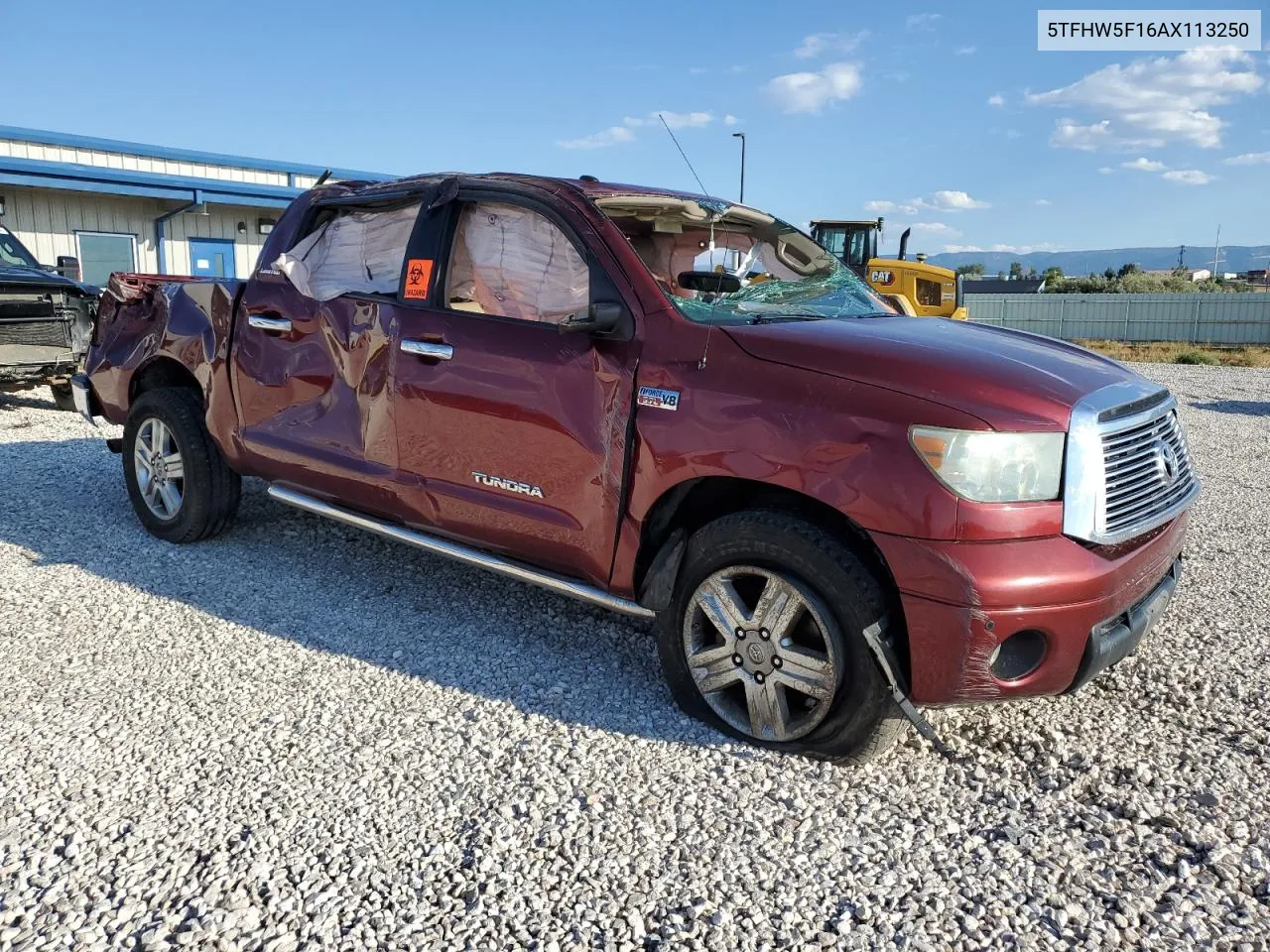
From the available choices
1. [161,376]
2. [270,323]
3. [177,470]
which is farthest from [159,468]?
[270,323]

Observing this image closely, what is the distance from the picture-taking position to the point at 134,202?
57.4 ft

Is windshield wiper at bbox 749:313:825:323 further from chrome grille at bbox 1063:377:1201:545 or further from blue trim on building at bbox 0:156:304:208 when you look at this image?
blue trim on building at bbox 0:156:304:208

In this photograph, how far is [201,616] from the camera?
4395 mm

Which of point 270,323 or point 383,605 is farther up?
point 270,323

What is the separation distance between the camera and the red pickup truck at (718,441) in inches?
111

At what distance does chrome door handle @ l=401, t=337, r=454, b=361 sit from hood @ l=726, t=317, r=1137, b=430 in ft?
4.12

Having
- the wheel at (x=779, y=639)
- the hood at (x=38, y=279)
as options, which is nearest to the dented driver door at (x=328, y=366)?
the wheel at (x=779, y=639)

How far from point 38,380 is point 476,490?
8.77 meters

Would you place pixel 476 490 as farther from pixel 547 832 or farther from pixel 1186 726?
pixel 1186 726

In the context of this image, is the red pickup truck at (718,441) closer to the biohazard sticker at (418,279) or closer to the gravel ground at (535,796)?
the biohazard sticker at (418,279)

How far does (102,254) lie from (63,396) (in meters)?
7.89

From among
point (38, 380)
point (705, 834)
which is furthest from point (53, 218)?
point (705, 834)

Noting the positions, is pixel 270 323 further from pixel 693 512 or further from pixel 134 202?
pixel 134 202

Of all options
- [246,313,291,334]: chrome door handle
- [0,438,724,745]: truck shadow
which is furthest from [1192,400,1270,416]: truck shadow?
[246,313,291,334]: chrome door handle
